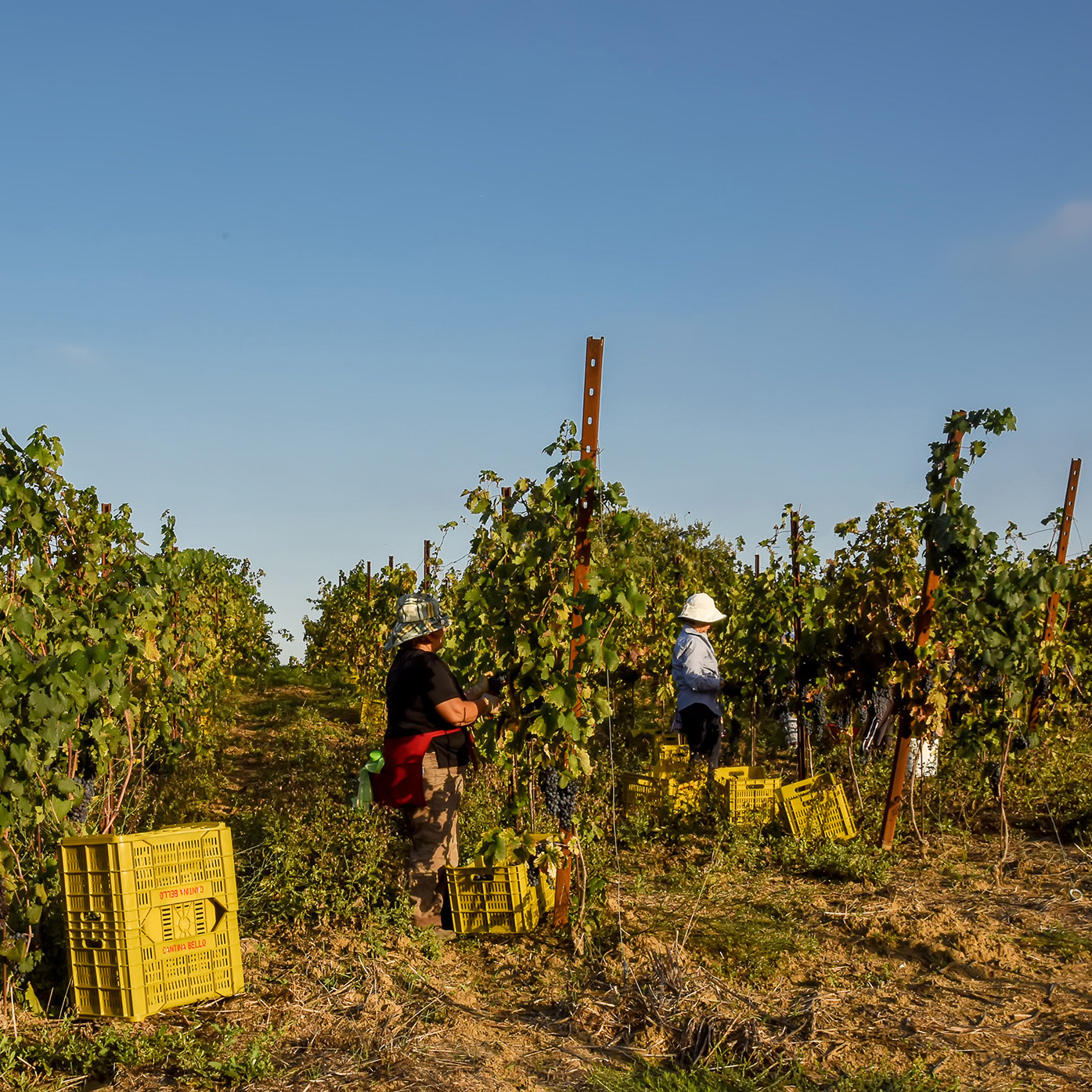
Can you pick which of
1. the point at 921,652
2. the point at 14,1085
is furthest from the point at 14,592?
the point at 921,652

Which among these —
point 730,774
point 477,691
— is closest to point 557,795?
point 477,691

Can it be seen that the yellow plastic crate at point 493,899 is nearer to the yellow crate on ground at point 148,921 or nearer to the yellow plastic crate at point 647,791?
the yellow crate on ground at point 148,921

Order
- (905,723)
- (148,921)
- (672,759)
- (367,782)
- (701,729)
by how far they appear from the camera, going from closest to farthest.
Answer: (148,921), (367,782), (905,723), (701,729), (672,759)

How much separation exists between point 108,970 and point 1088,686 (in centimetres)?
921

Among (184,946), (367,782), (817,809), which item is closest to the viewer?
(184,946)

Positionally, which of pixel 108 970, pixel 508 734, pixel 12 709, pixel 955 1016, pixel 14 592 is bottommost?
pixel 955 1016

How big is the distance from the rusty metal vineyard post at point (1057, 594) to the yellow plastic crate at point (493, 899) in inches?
190

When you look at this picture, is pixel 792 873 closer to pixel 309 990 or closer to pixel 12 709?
pixel 309 990

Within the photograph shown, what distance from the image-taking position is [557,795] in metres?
6.08

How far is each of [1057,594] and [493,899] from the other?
579cm

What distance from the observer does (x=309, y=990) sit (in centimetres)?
427

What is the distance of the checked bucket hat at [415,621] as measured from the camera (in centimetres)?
514

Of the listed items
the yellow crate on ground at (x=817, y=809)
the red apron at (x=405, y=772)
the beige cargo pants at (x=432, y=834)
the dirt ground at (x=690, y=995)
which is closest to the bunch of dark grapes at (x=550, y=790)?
the dirt ground at (x=690, y=995)

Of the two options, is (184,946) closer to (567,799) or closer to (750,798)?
(567,799)
